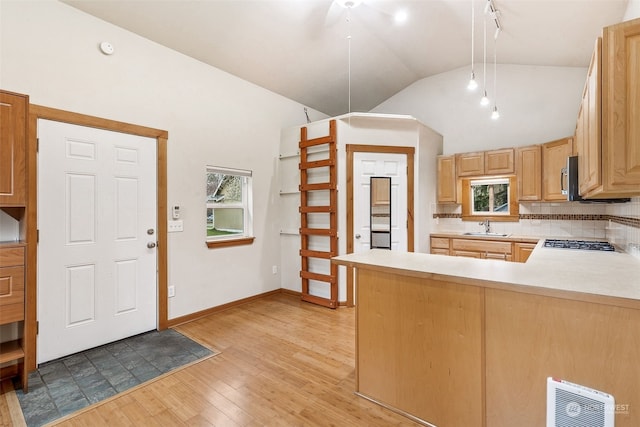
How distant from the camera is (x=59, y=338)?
2590 mm

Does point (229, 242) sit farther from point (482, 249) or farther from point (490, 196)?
point (490, 196)

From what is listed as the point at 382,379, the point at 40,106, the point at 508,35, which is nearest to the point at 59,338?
the point at 40,106

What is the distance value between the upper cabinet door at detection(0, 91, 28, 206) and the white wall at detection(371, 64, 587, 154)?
502cm

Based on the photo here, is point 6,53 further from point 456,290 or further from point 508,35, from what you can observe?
point 508,35

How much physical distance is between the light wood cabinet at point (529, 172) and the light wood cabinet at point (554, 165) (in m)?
0.05

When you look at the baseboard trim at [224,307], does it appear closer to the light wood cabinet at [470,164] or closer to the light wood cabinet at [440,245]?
the light wood cabinet at [440,245]

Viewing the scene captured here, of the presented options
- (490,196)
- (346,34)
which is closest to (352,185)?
(346,34)

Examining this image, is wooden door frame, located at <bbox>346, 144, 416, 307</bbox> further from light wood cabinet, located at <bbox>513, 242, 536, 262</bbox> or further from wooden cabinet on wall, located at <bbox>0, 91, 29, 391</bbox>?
wooden cabinet on wall, located at <bbox>0, 91, 29, 391</bbox>

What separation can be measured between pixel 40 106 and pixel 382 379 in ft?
11.0

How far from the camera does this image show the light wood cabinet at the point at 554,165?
3.75 metres

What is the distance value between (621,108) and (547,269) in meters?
0.89

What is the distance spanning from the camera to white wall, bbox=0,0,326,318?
2.45 meters

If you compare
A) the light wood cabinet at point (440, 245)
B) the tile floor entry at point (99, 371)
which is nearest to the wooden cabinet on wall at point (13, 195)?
the tile floor entry at point (99, 371)

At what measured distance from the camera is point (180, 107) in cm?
338
